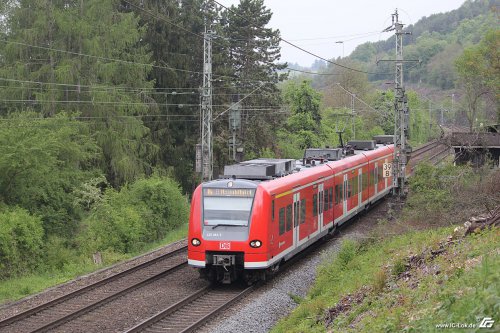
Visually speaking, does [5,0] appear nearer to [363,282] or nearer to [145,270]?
[145,270]

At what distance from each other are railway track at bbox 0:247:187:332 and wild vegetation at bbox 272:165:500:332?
4463 millimetres

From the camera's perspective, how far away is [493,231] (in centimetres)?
1244

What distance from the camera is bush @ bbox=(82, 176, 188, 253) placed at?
23188 millimetres

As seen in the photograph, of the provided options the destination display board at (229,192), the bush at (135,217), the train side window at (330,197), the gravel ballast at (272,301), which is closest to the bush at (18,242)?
the bush at (135,217)

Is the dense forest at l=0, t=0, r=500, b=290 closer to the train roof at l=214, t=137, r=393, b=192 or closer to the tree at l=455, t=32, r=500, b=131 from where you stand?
the tree at l=455, t=32, r=500, b=131

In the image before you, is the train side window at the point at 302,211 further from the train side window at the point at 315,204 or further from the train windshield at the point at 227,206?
the train windshield at the point at 227,206

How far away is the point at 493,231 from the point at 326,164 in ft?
34.1

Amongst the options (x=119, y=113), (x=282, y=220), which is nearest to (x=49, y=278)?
(x=282, y=220)

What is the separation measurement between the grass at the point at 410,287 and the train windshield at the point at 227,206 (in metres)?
2.45

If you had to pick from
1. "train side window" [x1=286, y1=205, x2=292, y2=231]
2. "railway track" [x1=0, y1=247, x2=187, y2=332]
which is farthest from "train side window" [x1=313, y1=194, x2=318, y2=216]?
"railway track" [x1=0, y1=247, x2=187, y2=332]

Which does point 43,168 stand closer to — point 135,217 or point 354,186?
point 135,217

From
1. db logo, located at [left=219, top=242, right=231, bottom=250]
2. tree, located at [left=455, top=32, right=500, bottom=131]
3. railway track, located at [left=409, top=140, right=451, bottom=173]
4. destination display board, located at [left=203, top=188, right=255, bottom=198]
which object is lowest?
db logo, located at [left=219, top=242, right=231, bottom=250]

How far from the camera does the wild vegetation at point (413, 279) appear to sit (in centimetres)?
777

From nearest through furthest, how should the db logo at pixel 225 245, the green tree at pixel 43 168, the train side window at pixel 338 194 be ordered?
1. the db logo at pixel 225 245
2. the green tree at pixel 43 168
3. the train side window at pixel 338 194
